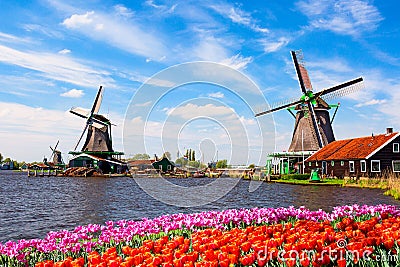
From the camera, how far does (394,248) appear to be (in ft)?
13.2

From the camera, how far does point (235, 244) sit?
13.0 feet

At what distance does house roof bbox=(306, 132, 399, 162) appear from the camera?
3075 cm

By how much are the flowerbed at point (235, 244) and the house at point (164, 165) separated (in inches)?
2287

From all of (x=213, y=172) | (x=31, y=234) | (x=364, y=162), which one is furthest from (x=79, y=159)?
(x=31, y=234)

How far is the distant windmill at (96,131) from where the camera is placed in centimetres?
5656

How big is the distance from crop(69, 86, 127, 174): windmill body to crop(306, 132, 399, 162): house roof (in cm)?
3038

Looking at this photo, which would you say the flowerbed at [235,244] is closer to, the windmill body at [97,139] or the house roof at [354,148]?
the house roof at [354,148]

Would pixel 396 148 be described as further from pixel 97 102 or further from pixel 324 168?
pixel 97 102

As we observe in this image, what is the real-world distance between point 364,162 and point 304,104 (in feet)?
39.0

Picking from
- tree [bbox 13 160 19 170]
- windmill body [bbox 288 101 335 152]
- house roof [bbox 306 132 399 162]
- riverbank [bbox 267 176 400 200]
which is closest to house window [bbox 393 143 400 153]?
house roof [bbox 306 132 399 162]

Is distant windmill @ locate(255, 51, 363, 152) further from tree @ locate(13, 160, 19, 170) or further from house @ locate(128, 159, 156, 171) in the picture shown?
tree @ locate(13, 160, 19, 170)

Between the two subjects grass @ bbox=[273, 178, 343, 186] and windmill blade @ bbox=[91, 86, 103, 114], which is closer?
grass @ bbox=[273, 178, 343, 186]

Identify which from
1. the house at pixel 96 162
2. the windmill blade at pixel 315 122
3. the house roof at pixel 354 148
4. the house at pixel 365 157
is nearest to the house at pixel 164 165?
the house at pixel 96 162

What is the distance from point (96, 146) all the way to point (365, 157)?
38242 mm
